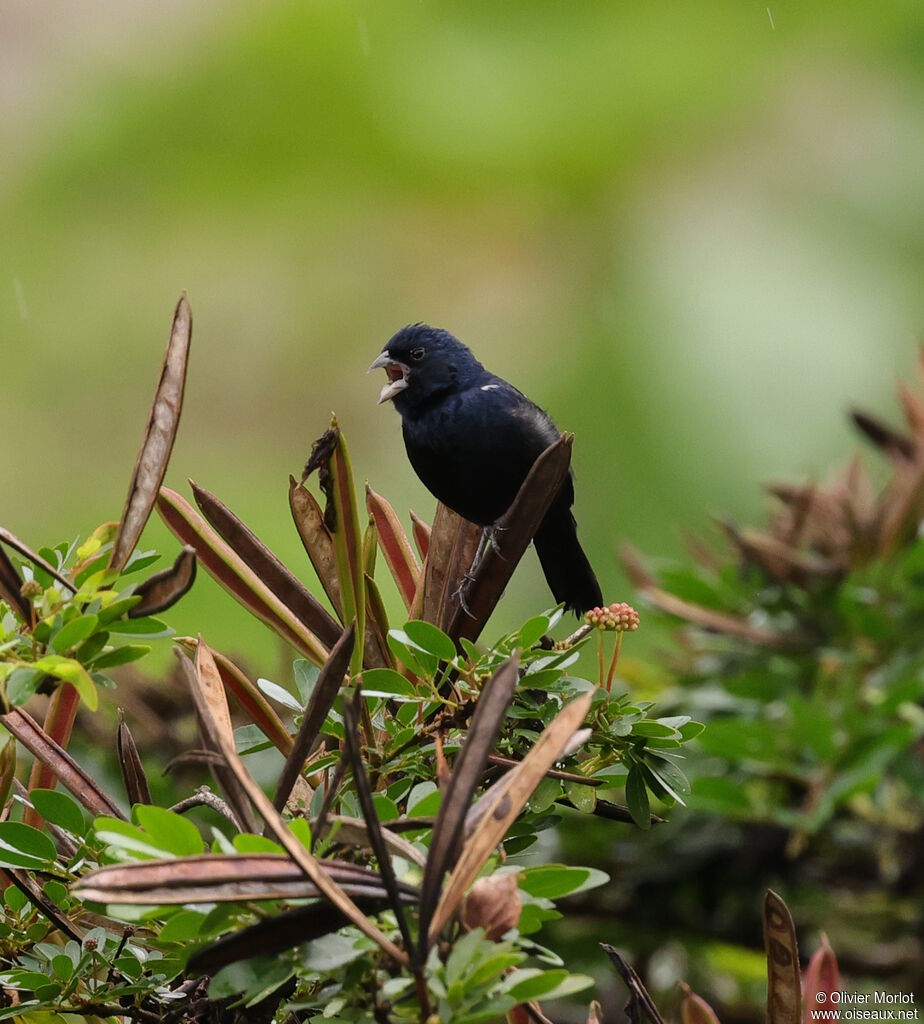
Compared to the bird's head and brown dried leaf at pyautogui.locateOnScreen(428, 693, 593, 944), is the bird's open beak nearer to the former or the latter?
the bird's head

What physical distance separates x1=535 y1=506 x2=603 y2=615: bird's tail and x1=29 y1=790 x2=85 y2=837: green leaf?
0.64 metres

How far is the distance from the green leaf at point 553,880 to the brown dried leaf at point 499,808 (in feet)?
0.12

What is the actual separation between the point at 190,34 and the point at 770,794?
3.99 m

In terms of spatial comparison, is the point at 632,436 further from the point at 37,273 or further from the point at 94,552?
the point at 94,552

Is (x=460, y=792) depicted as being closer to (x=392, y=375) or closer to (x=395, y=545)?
(x=395, y=545)

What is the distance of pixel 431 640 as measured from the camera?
60 centimetres

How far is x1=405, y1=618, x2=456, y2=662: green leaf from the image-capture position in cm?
60

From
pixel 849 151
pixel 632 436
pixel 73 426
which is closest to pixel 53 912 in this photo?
pixel 632 436

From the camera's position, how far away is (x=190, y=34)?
4512 mm

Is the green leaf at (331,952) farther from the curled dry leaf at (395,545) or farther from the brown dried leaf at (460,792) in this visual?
the curled dry leaf at (395,545)

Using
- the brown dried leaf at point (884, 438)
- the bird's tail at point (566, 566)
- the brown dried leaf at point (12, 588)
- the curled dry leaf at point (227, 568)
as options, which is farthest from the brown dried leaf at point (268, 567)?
the brown dried leaf at point (884, 438)

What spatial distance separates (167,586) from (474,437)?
32.7 inches

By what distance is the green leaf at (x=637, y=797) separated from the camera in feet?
2.07

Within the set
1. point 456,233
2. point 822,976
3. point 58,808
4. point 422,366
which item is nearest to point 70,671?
point 58,808
